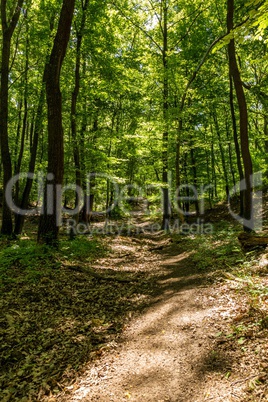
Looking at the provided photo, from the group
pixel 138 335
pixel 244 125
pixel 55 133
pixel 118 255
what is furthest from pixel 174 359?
pixel 244 125

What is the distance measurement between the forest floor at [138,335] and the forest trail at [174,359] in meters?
0.01

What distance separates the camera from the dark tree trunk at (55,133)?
7.75 m

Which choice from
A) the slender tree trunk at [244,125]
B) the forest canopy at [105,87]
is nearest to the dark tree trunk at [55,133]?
the forest canopy at [105,87]

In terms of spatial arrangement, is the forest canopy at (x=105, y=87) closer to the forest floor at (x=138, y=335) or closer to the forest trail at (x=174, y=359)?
the forest floor at (x=138, y=335)

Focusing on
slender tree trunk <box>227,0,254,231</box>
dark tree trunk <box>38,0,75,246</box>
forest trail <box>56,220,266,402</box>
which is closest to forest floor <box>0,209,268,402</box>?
forest trail <box>56,220,266,402</box>

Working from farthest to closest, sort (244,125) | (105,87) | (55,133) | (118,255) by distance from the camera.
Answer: (105,87), (118,255), (244,125), (55,133)

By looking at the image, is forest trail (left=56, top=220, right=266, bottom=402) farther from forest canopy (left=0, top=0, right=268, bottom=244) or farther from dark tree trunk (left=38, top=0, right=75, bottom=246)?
forest canopy (left=0, top=0, right=268, bottom=244)

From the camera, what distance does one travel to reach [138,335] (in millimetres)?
4652

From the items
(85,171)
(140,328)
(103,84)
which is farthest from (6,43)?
(140,328)

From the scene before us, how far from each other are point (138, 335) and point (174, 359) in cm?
96

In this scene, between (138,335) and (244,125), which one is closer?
(138,335)

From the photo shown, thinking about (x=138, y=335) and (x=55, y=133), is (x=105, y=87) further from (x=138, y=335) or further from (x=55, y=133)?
(x=138, y=335)

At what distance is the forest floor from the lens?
10.9 ft

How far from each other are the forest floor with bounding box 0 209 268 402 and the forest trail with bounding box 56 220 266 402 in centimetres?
1
